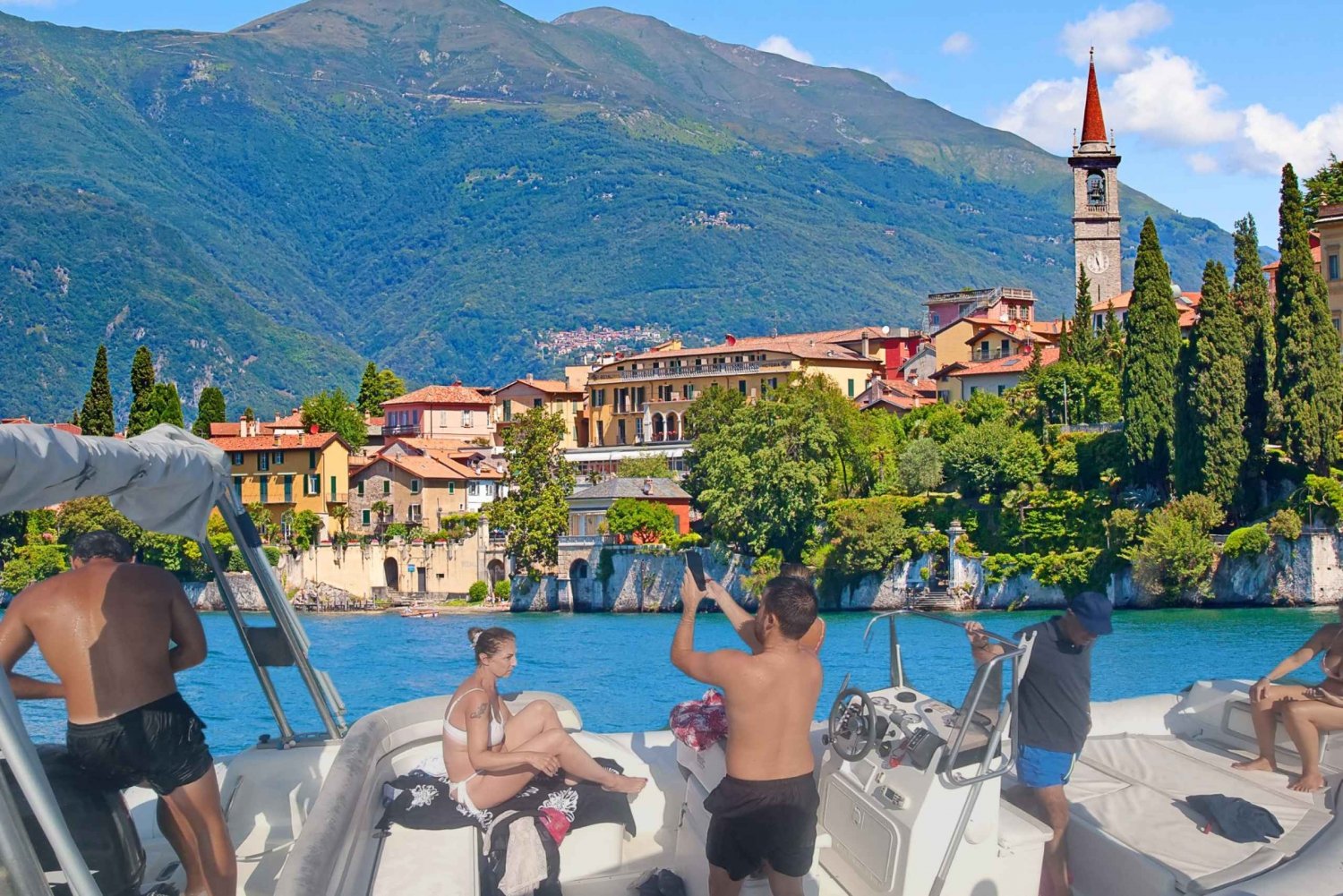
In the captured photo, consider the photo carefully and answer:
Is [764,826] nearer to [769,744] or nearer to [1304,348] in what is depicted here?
[769,744]

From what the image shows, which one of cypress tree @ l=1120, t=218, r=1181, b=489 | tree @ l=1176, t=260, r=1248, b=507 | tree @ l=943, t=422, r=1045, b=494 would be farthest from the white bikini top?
tree @ l=943, t=422, r=1045, b=494

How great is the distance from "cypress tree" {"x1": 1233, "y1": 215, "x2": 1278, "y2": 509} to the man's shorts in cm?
3867

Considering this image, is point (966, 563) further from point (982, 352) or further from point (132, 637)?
point (132, 637)

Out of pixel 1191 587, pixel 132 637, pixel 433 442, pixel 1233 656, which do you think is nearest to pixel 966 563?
pixel 1191 587

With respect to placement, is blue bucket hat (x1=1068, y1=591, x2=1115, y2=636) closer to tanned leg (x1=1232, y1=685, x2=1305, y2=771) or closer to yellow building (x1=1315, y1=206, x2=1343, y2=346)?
tanned leg (x1=1232, y1=685, x2=1305, y2=771)

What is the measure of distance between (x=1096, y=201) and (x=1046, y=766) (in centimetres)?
10422

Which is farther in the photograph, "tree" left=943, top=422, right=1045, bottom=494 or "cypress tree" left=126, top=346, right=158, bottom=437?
"cypress tree" left=126, top=346, right=158, bottom=437

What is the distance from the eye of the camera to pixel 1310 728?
743 cm

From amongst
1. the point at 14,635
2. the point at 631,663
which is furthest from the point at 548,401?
the point at 14,635

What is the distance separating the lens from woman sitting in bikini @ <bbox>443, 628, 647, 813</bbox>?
6.90m

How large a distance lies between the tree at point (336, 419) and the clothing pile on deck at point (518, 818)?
70.5m

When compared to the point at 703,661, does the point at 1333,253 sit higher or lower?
higher

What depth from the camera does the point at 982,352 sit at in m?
82.5

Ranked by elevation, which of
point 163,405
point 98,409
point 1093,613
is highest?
point 163,405
